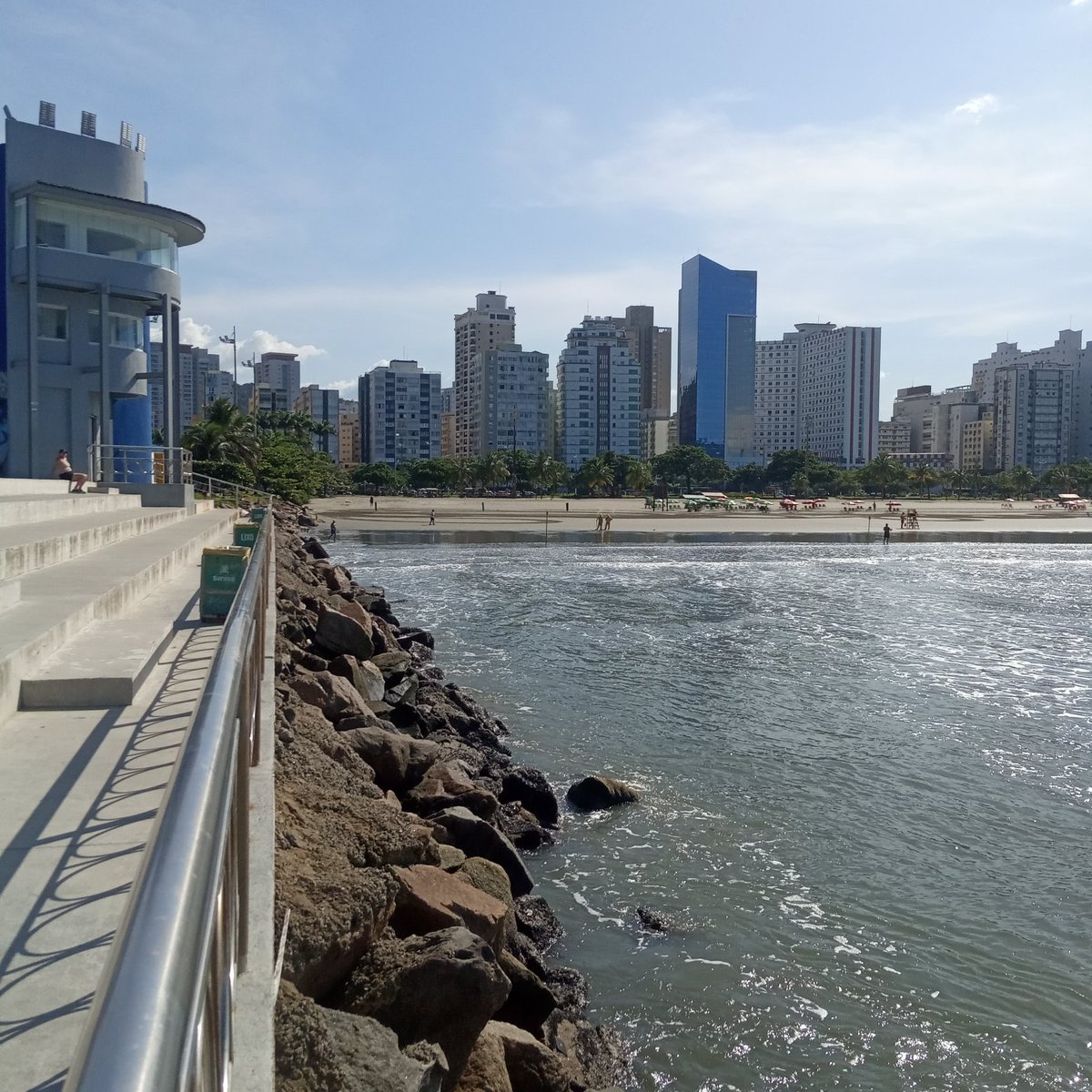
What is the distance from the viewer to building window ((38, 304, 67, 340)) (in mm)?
26297

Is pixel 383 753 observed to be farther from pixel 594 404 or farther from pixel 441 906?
pixel 594 404

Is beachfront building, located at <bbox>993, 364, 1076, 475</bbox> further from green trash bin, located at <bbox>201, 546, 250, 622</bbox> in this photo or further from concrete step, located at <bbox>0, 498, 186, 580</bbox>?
green trash bin, located at <bbox>201, 546, 250, 622</bbox>

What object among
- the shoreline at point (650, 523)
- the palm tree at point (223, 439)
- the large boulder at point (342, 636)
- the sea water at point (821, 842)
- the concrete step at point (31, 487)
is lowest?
the sea water at point (821, 842)

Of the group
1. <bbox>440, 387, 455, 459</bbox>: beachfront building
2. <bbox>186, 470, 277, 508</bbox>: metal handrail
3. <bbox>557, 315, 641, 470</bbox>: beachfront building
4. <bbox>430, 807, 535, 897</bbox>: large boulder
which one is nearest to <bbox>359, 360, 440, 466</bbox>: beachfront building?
<bbox>440, 387, 455, 459</bbox>: beachfront building

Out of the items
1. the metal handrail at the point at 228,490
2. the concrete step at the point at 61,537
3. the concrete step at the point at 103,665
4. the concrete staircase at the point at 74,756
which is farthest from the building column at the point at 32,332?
the concrete step at the point at 103,665

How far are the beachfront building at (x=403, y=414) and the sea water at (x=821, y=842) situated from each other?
519 feet

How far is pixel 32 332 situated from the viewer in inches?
1000

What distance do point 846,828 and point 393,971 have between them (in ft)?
23.9

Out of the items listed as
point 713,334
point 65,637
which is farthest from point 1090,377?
point 65,637

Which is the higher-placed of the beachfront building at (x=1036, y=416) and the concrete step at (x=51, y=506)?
the beachfront building at (x=1036, y=416)

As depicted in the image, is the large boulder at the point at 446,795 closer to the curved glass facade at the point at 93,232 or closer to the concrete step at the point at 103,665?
the concrete step at the point at 103,665

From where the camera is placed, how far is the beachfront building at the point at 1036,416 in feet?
643

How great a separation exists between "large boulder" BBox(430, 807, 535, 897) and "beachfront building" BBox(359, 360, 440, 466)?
173 meters

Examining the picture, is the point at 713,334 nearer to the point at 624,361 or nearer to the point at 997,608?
the point at 624,361
